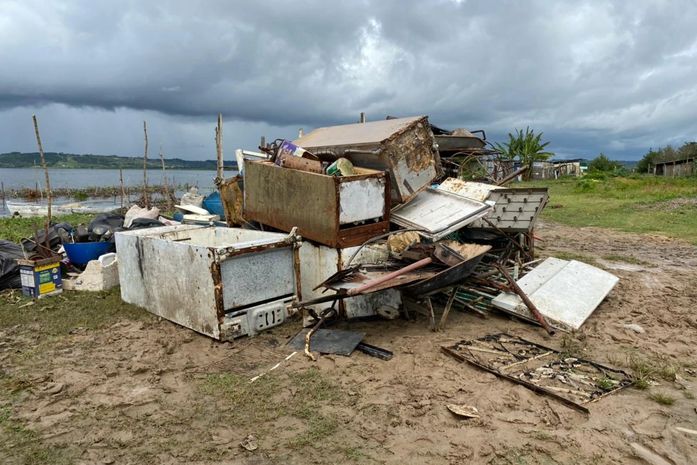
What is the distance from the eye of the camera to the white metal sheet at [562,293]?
471 centimetres

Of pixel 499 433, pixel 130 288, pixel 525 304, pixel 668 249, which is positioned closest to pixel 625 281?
pixel 525 304

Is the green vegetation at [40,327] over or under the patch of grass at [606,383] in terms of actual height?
over

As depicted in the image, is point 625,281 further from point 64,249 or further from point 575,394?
point 64,249

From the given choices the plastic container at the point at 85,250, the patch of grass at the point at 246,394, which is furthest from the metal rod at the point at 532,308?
the plastic container at the point at 85,250

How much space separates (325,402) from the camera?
3.25 meters

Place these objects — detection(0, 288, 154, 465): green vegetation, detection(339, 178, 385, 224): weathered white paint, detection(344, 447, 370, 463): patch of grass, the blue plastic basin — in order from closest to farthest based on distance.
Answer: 1. detection(344, 447, 370, 463): patch of grass
2. detection(0, 288, 154, 465): green vegetation
3. detection(339, 178, 385, 224): weathered white paint
4. the blue plastic basin

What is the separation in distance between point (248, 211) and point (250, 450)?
3.48 meters

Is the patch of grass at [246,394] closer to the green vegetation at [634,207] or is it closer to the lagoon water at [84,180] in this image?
the green vegetation at [634,207]

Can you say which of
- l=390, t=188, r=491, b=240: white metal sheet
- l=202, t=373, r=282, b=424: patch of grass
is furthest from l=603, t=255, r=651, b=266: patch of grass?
l=202, t=373, r=282, b=424: patch of grass

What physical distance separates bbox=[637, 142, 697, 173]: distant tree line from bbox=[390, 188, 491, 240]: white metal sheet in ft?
119

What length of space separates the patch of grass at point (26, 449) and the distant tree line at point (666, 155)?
40779 millimetres

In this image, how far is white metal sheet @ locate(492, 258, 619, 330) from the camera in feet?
15.5

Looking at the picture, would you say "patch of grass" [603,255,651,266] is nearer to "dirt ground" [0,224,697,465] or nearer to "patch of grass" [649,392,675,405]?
"dirt ground" [0,224,697,465]

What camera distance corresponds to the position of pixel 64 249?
6.75 meters
